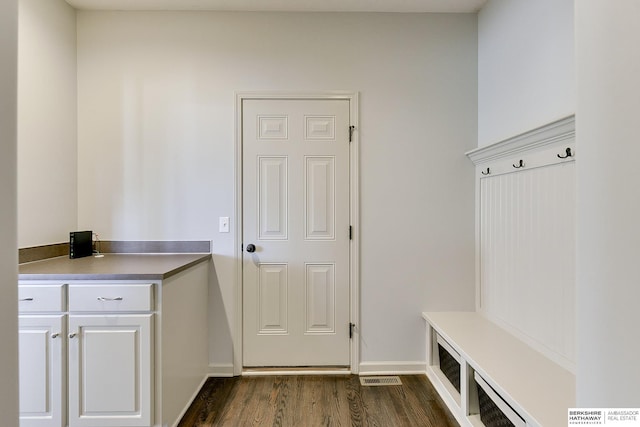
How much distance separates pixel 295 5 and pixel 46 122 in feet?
6.32

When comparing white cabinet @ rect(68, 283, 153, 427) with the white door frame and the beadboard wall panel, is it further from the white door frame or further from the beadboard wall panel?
the beadboard wall panel

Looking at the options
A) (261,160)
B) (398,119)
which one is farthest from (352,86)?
(261,160)

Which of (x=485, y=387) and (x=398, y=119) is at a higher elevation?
(x=398, y=119)

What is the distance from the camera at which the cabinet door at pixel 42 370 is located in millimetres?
1740

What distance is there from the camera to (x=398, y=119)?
2.60 m

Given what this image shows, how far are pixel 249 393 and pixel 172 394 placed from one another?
568 mm

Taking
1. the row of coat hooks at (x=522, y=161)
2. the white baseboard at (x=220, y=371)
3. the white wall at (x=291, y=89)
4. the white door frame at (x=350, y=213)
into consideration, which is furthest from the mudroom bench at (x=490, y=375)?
the white baseboard at (x=220, y=371)

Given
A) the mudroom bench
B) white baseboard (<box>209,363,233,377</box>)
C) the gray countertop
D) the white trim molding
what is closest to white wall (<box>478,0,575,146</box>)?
the white trim molding

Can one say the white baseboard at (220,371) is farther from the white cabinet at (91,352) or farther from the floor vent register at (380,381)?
the floor vent register at (380,381)

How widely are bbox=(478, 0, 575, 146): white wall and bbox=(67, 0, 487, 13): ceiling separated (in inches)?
12.0

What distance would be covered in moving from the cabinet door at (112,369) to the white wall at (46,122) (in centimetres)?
88

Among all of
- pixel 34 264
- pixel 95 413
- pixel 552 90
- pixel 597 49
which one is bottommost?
pixel 95 413

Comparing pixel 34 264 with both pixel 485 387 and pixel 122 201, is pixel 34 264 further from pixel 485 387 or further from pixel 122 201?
pixel 485 387

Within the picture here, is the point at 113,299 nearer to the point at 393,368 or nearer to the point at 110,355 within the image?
the point at 110,355
